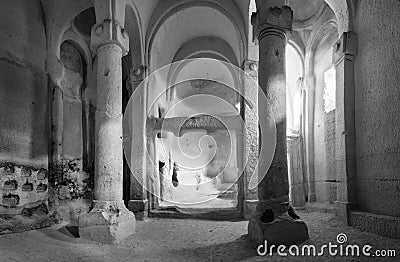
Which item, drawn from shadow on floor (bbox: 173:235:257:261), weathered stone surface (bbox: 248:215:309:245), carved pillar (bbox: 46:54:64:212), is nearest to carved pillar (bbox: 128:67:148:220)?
carved pillar (bbox: 46:54:64:212)

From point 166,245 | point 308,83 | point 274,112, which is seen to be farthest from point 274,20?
point 308,83

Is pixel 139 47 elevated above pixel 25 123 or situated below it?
above

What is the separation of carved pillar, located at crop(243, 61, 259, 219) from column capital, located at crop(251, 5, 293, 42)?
2983mm

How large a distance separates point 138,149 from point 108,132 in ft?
8.65

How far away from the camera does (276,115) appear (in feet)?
16.5

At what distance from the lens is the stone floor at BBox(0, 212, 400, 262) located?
4.29m

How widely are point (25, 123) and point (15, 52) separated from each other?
1405mm

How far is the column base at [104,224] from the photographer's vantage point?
16.7 ft

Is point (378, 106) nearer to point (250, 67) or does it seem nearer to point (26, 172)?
point (250, 67)

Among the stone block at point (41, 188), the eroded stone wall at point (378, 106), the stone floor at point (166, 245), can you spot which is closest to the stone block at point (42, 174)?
the stone block at point (41, 188)

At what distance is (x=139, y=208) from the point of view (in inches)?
313

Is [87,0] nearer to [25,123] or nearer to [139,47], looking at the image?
[139,47]

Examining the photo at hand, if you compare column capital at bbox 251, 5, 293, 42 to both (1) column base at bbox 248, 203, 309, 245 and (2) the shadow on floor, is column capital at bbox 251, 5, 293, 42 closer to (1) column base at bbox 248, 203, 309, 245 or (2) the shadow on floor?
(1) column base at bbox 248, 203, 309, 245

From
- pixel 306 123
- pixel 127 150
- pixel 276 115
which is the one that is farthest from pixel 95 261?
pixel 306 123
